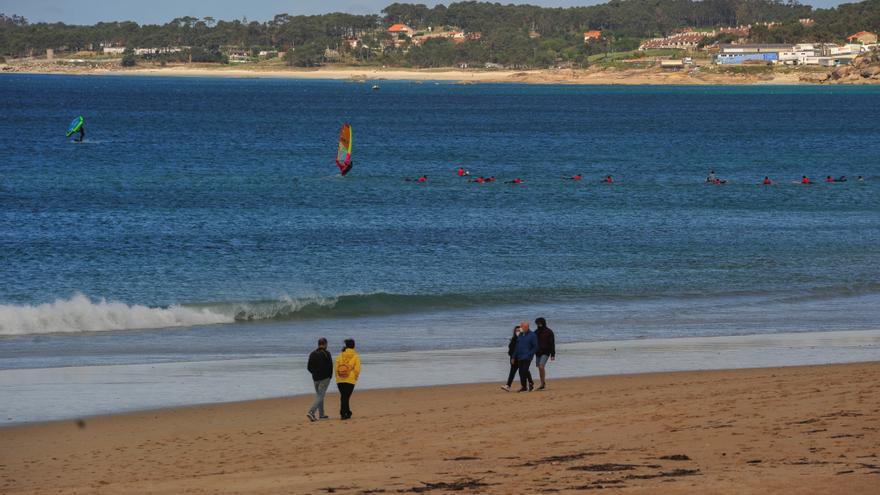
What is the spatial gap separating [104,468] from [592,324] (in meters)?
15.0

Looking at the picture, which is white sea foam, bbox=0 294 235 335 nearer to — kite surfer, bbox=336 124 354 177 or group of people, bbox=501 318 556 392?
group of people, bbox=501 318 556 392

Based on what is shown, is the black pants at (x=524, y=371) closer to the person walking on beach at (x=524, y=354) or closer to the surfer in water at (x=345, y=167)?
the person walking on beach at (x=524, y=354)

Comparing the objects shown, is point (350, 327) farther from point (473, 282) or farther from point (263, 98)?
point (263, 98)

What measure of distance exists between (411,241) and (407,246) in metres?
1.23

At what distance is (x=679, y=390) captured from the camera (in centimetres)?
1884

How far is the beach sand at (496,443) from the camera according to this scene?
1335 centimetres

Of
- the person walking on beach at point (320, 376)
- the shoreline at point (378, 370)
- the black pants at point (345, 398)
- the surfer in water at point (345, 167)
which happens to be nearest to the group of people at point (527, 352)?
the shoreline at point (378, 370)

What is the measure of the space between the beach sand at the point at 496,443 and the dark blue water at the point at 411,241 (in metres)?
6.57

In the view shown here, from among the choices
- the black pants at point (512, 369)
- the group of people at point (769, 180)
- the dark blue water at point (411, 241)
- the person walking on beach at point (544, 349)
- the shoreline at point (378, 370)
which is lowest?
the dark blue water at point (411, 241)

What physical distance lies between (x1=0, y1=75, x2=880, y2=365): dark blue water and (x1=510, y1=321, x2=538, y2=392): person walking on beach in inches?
219

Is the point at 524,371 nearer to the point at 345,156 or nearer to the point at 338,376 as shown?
the point at 338,376

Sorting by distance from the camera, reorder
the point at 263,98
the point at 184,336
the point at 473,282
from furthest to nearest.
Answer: the point at 263,98 → the point at 473,282 → the point at 184,336

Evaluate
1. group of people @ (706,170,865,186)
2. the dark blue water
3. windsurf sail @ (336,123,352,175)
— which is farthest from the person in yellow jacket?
windsurf sail @ (336,123,352,175)

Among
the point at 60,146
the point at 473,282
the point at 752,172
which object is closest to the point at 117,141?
the point at 60,146
